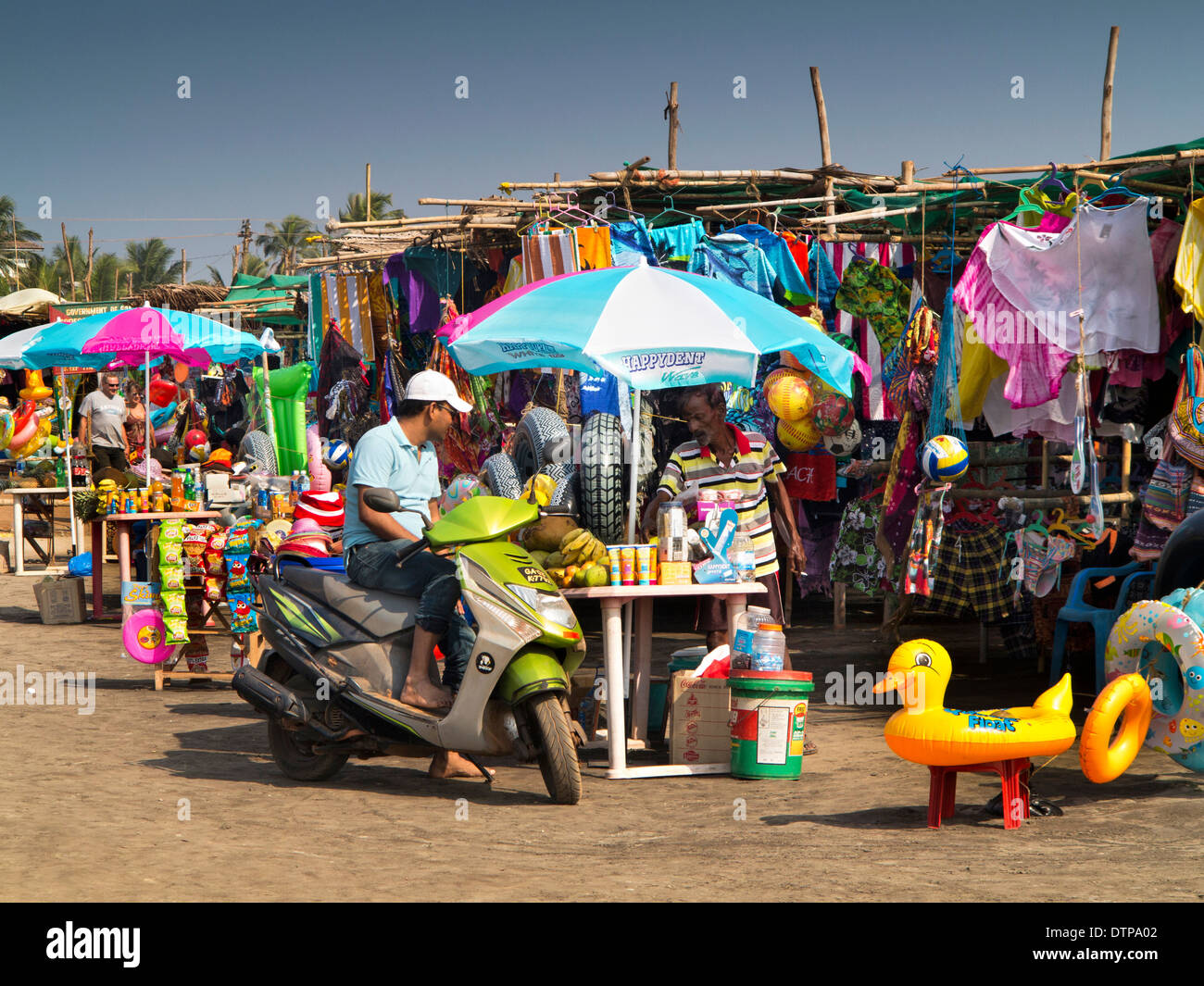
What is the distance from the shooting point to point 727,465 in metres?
6.93

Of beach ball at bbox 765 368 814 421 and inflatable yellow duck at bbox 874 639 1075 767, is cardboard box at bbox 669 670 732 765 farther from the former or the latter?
beach ball at bbox 765 368 814 421

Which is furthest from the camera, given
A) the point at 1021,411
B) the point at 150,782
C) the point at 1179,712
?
the point at 1021,411

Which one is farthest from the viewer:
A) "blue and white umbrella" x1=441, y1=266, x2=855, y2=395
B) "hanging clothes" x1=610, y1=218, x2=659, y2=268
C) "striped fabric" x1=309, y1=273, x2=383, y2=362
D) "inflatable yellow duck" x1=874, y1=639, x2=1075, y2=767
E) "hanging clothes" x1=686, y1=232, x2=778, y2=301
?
"striped fabric" x1=309, y1=273, x2=383, y2=362

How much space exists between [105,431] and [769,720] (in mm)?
10648

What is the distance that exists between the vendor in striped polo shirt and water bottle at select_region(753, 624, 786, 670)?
1.84 ft

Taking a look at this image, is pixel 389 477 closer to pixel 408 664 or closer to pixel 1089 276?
pixel 408 664

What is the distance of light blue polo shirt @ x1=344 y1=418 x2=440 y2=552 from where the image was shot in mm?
6156

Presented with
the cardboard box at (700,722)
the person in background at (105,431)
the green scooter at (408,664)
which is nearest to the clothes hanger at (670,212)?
the cardboard box at (700,722)

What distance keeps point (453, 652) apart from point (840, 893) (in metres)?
2.23

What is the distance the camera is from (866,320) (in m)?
9.98

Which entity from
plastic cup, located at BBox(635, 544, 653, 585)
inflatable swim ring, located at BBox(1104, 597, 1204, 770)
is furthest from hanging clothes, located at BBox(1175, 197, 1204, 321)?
plastic cup, located at BBox(635, 544, 653, 585)

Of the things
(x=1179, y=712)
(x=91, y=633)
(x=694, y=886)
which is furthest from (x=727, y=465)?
(x=91, y=633)

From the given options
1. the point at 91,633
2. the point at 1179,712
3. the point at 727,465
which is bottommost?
the point at 91,633

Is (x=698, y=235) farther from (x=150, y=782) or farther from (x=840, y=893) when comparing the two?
(x=840, y=893)
